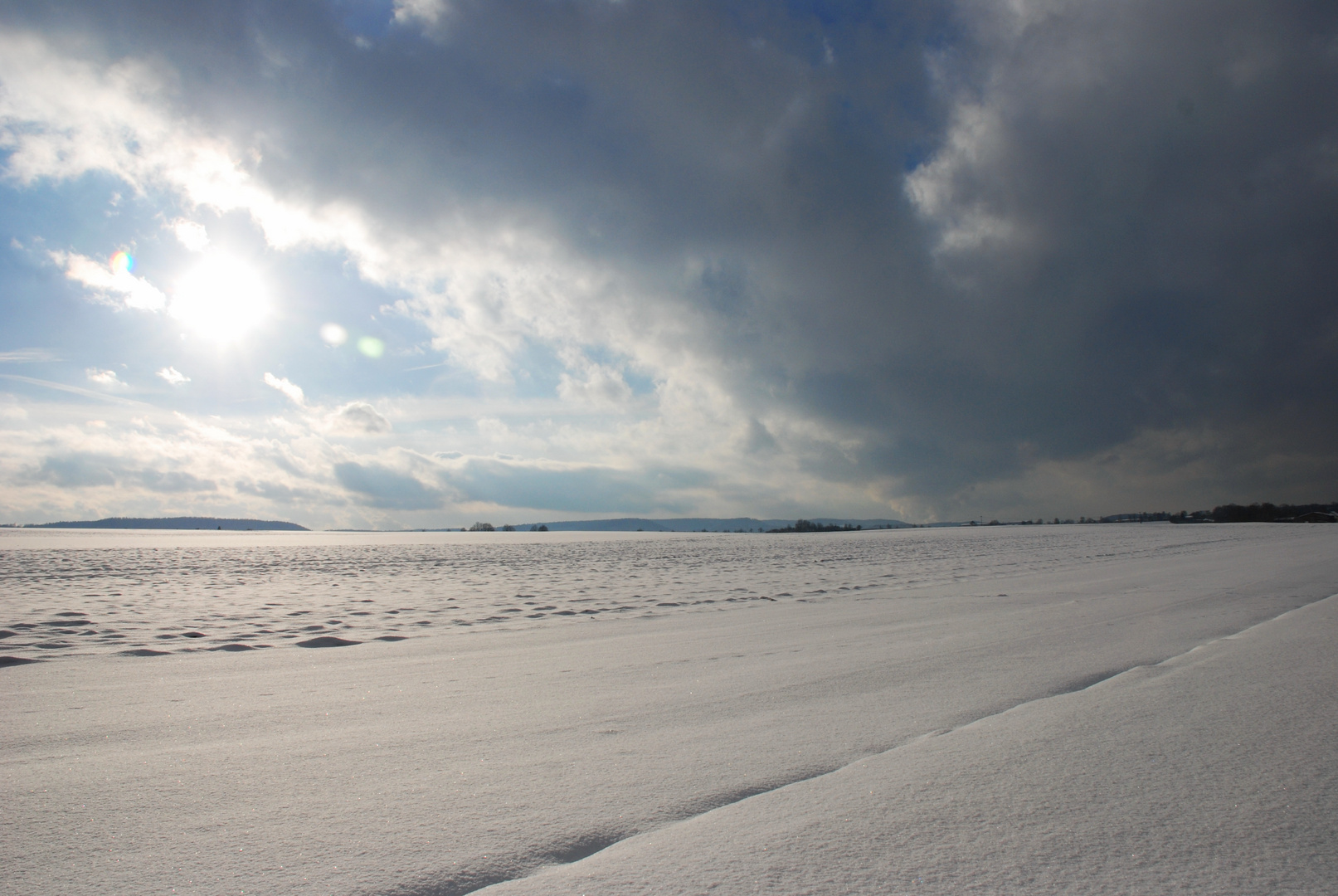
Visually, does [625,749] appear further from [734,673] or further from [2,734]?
[2,734]

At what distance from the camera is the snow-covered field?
195 centimetres

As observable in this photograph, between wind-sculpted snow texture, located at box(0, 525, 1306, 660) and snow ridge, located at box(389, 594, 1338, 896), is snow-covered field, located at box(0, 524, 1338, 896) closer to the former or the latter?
snow ridge, located at box(389, 594, 1338, 896)

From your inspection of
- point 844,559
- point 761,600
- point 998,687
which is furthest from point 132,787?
point 844,559

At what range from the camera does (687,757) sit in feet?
9.68

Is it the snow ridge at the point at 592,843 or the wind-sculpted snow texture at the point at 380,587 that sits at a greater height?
the snow ridge at the point at 592,843

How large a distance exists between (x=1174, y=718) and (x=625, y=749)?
269 centimetres

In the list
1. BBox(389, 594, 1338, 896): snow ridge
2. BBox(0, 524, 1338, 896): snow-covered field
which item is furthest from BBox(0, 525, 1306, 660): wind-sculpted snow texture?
BBox(389, 594, 1338, 896): snow ridge

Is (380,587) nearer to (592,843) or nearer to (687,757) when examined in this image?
(687,757)

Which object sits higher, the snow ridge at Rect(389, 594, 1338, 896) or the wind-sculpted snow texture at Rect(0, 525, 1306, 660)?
the snow ridge at Rect(389, 594, 1338, 896)

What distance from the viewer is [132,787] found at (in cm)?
266

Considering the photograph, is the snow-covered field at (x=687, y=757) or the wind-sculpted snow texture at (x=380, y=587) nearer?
the snow-covered field at (x=687, y=757)

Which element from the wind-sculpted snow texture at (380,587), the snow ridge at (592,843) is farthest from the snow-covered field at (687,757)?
the wind-sculpted snow texture at (380,587)

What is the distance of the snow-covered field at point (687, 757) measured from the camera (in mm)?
1950

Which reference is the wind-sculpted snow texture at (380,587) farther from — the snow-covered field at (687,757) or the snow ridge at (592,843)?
the snow ridge at (592,843)
